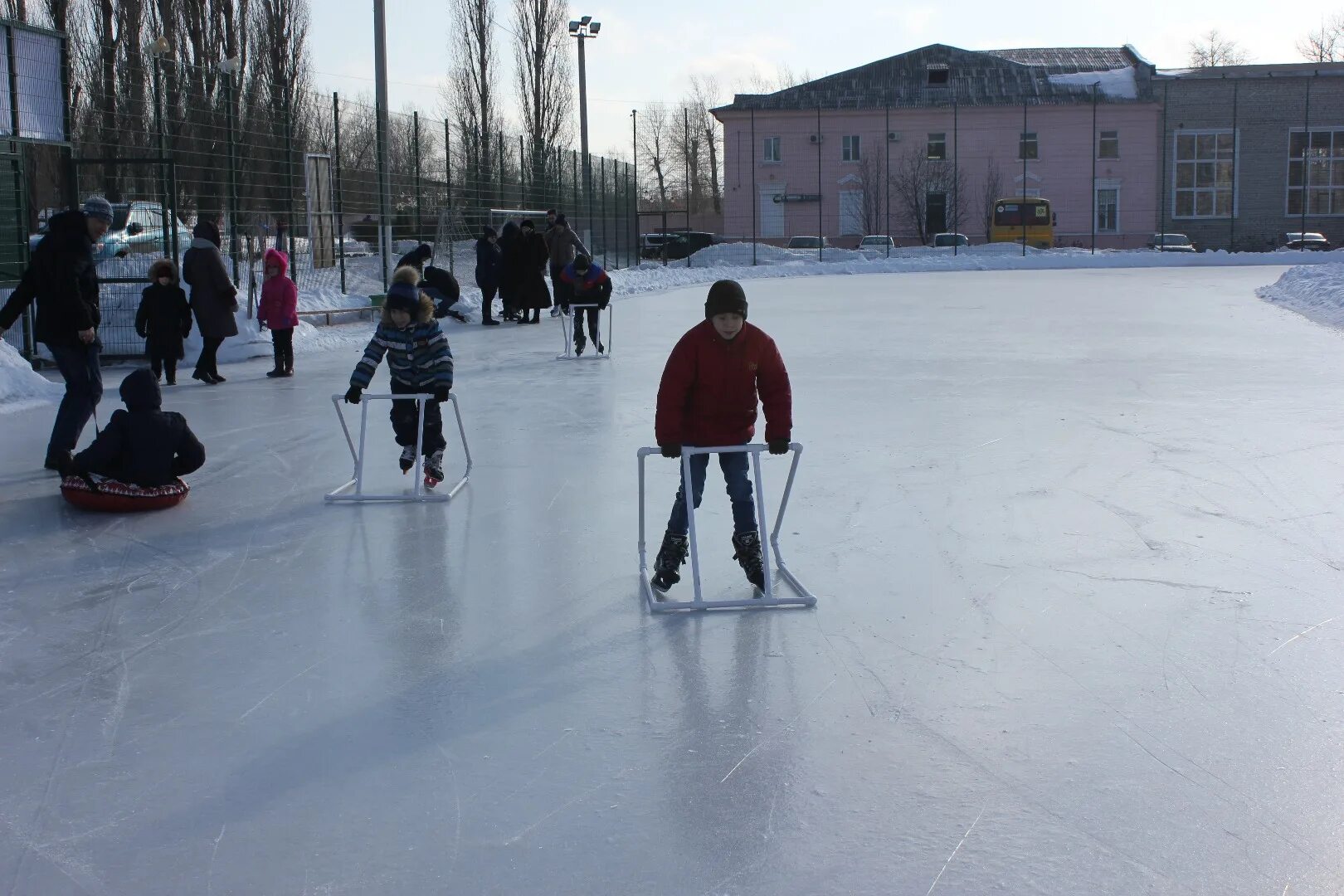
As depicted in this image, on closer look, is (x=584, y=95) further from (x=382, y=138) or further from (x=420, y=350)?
(x=420, y=350)

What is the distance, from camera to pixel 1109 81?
55.9 metres

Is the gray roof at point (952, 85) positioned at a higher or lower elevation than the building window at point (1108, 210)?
higher

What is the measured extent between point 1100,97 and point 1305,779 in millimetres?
55074

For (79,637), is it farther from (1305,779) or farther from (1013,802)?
(1305,779)

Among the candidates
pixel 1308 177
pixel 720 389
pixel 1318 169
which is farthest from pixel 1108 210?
pixel 720 389

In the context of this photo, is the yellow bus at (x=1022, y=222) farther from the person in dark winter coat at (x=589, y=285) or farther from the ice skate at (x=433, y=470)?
the ice skate at (x=433, y=470)

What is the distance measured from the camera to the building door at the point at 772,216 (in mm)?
54875

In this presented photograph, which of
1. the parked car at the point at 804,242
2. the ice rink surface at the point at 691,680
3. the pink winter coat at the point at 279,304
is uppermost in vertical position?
the parked car at the point at 804,242

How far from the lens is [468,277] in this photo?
83.5 ft

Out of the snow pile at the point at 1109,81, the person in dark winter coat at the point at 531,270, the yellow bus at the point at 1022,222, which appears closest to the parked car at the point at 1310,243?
the yellow bus at the point at 1022,222

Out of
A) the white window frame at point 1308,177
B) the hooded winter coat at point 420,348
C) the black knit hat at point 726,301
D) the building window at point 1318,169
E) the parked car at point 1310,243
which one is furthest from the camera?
the building window at point 1318,169

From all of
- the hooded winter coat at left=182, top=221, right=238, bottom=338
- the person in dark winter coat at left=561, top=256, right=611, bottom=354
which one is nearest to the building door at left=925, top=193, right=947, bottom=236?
the person in dark winter coat at left=561, top=256, right=611, bottom=354

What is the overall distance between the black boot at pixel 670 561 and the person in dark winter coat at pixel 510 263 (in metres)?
14.9

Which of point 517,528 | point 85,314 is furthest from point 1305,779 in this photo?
point 85,314
